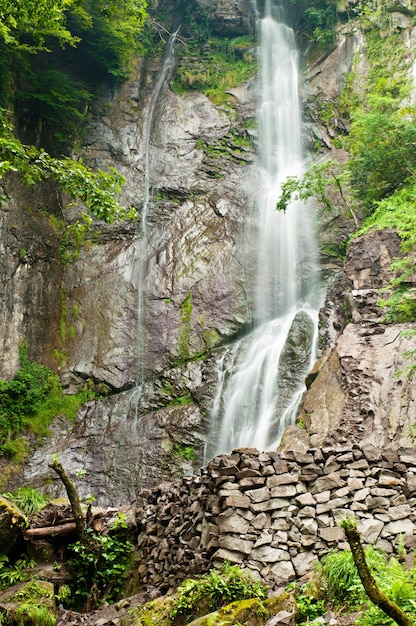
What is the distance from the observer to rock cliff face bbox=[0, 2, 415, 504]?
11461 millimetres

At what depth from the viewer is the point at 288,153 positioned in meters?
19.7

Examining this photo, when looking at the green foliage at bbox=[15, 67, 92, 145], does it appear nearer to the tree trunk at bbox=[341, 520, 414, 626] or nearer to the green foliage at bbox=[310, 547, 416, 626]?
the green foliage at bbox=[310, 547, 416, 626]

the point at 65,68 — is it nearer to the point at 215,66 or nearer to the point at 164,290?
the point at 215,66

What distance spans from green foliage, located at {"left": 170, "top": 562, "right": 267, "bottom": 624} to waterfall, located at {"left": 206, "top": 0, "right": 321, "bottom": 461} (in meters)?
6.03

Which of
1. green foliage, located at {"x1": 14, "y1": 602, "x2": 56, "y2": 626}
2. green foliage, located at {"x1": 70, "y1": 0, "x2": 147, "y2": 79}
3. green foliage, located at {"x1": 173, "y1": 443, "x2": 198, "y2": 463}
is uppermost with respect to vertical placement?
green foliage, located at {"x1": 70, "y1": 0, "x2": 147, "y2": 79}

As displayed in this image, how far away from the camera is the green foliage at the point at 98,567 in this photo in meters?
7.78

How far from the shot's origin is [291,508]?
6203 mm

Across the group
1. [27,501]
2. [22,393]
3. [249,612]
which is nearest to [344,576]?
[249,612]

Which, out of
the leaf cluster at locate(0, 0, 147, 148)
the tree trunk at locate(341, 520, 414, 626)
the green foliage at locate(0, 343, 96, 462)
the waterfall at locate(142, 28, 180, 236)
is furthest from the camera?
the waterfall at locate(142, 28, 180, 236)

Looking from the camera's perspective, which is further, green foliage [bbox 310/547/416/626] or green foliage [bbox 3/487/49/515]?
green foliage [bbox 3/487/49/515]

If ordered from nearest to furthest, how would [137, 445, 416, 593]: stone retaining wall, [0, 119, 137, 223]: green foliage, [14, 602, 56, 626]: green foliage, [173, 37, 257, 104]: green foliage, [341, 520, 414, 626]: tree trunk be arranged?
1. [341, 520, 414, 626]: tree trunk
2. [137, 445, 416, 593]: stone retaining wall
3. [14, 602, 56, 626]: green foliage
4. [0, 119, 137, 223]: green foliage
5. [173, 37, 257, 104]: green foliage

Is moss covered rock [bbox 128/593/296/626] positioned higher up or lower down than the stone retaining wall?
lower down

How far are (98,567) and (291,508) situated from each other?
350 centimetres

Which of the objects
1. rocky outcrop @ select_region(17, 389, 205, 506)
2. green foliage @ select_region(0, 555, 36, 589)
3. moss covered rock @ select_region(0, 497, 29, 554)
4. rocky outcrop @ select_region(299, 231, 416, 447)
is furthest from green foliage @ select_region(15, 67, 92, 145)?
green foliage @ select_region(0, 555, 36, 589)
